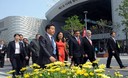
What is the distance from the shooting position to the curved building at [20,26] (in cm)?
7881

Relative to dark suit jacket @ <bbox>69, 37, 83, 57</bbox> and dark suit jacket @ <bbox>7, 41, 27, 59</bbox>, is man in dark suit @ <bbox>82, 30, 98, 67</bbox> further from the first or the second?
dark suit jacket @ <bbox>7, 41, 27, 59</bbox>

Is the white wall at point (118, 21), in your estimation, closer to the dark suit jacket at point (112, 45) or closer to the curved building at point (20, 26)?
the curved building at point (20, 26)

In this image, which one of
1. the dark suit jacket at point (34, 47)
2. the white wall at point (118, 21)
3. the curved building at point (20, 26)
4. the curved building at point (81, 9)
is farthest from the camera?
the curved building at point (20, 26)

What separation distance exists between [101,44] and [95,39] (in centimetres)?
200

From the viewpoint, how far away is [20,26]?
78.8 metres

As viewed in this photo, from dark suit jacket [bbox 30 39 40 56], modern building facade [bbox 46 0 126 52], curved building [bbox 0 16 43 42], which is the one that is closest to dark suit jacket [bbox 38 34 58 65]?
dark suit jacket [bbox 30 39 40 56]

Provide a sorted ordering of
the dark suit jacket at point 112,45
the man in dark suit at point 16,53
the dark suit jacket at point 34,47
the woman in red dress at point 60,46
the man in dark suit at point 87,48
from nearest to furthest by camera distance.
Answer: the woman in red dress at point 60,46, the man in dark suit at point 16,53, the man in dark suit at point 87,48, the dark suit jacket at point 34,47, the dark suit jacket at point 112,45

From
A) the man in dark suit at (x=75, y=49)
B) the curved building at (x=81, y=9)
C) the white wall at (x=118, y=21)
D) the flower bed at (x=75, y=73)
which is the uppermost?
the curved building at (x=81, y=9)

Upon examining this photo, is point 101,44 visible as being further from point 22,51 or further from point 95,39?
point 22,51

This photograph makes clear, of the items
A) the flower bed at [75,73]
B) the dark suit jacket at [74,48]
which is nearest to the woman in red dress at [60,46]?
the dark suit jacket at [74,48]

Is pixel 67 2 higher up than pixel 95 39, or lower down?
higher up

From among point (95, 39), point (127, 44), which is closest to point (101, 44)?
point (95, 39)

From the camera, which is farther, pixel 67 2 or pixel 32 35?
pixel 32 35

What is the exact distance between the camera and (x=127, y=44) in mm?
51938
